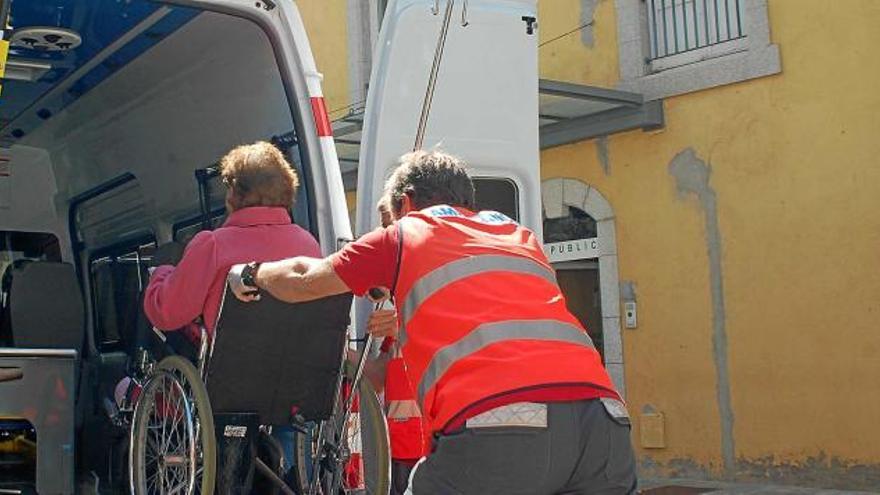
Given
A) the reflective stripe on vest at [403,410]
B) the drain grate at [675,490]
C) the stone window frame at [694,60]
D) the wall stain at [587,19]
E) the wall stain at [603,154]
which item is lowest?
the drain grate at [675,490]

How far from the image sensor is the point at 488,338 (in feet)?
9.00

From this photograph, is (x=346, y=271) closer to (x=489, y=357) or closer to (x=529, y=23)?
(x=489, y=357)

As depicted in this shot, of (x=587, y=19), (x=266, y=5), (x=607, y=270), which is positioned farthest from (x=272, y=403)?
(x=587, y=19)

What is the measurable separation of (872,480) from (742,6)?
13.6 feet

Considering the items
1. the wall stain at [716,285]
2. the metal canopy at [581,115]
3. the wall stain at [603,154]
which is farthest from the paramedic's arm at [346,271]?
the wall stain at [603,154]

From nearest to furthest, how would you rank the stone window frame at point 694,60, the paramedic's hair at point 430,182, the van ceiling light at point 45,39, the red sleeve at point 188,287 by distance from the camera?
the paramedic's hair at point 430,182
the red sleeve at point 188,287
the van ceiling light at point 45,39
the stone window frame at point 694,60

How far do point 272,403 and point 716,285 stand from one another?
7035 mm

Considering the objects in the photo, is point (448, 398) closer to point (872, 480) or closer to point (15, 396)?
point (15, 396)

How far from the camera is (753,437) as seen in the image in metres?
9.61

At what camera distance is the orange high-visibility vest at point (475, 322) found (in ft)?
8.90

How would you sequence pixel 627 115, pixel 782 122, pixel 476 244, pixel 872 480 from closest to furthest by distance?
pixel 476 244, pixel 872 480, pixel 782 122, pixel 627 115

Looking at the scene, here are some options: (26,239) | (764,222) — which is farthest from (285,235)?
(764,222)

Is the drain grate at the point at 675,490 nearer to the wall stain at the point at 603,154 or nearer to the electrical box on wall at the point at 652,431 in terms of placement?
the electrical box on wall at the point at 652,431

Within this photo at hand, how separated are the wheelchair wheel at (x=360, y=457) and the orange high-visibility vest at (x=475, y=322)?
2.29ft
